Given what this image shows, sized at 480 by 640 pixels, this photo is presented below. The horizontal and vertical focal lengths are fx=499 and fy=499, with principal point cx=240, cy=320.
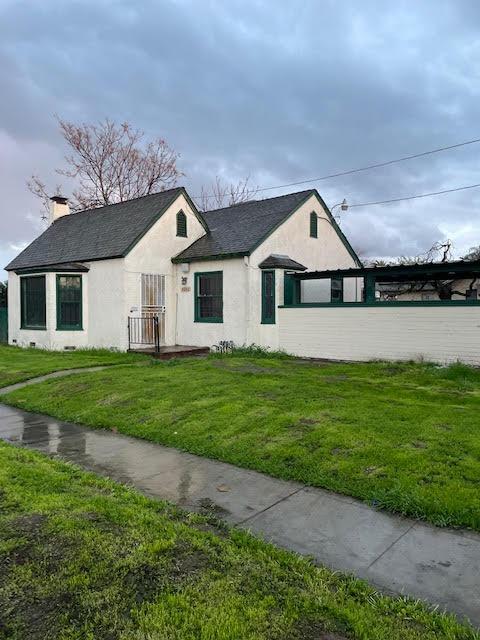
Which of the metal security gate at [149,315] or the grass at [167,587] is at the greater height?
the metal security gate at [149,315]

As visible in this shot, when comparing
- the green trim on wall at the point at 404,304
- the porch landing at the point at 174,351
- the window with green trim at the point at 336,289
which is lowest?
the porch landing at the point at 174,351

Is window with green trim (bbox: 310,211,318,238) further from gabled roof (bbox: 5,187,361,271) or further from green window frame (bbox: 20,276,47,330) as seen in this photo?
green window frame (bbox: 20,276,47,330)

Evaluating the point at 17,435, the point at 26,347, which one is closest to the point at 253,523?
the point at 17,435

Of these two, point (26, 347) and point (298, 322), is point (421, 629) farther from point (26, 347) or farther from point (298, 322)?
point (26, 347)

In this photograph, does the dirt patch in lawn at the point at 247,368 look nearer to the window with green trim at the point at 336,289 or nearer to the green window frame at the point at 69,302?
the green window frame at the point at 69,302

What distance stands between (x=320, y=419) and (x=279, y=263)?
8741 mm

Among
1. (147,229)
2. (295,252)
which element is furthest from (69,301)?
(295,252)

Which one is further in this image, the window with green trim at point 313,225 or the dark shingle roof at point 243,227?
the window with green trim at point 313,225

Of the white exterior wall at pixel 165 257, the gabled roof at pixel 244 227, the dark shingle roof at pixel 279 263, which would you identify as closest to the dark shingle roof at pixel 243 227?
the gabled roof at pixel 244 227

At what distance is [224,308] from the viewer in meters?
15.6

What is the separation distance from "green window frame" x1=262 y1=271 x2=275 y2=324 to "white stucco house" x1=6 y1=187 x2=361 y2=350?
0.03 meters

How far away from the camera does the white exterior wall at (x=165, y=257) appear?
51.2ft

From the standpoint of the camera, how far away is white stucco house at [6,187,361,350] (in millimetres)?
15102

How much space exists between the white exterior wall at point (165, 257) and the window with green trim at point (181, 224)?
12 cm
